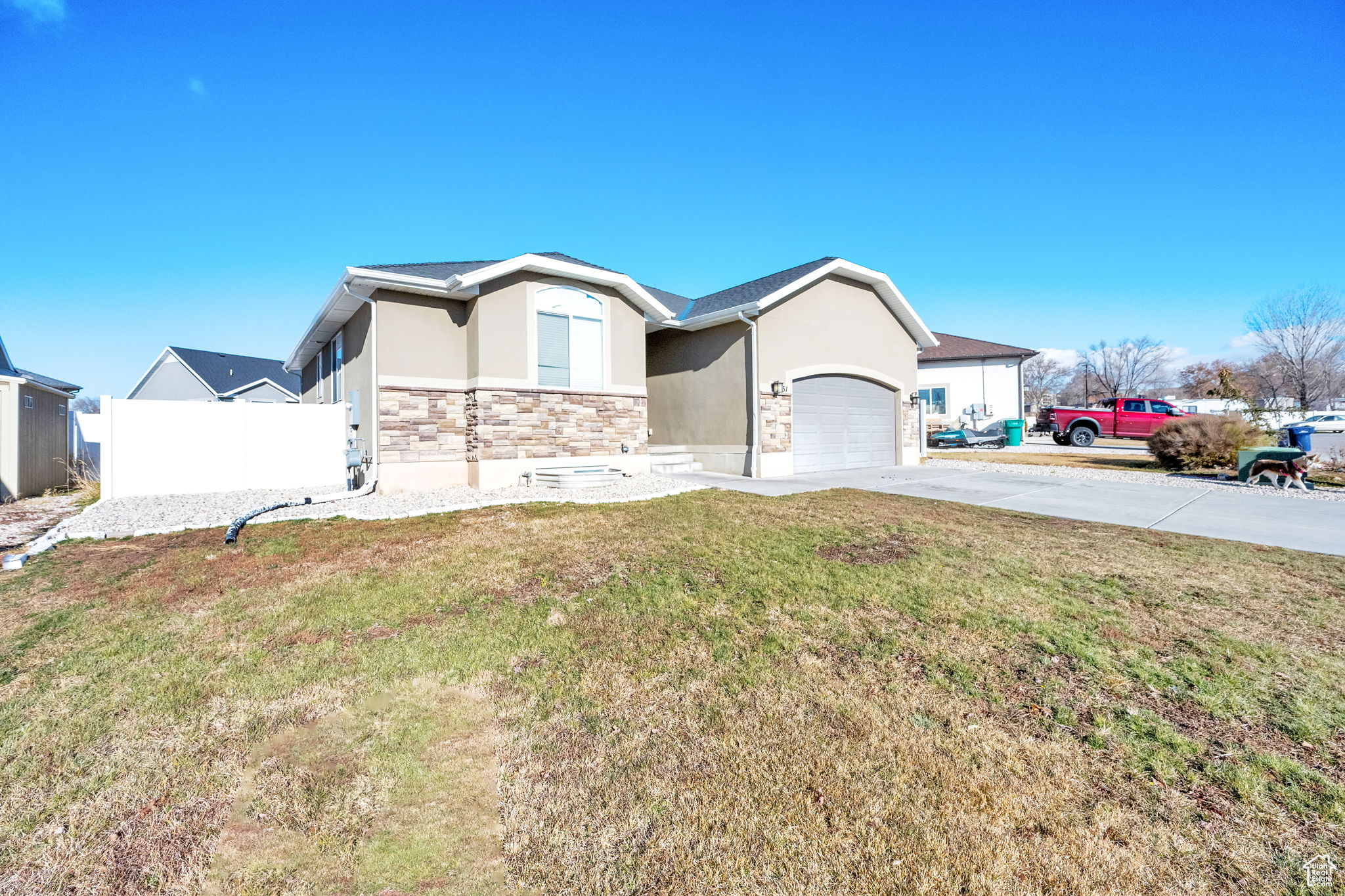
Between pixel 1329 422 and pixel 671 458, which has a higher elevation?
pixel 1329 422

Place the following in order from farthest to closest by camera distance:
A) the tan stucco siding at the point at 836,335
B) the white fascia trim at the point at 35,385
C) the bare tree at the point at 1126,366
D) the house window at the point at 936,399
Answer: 1. the bare tree at the point at 1126,366
2. the house window at the point at 936,399
3. the tan stucco siding at the point at 836,335
4. the white fascia trim at the point at 35,385

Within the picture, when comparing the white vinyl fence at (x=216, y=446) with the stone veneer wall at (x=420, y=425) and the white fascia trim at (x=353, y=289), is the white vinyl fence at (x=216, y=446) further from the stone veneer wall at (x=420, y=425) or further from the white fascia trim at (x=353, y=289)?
the stone veneer wall at (x=420, y=425)

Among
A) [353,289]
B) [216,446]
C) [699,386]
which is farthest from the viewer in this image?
[699,386]

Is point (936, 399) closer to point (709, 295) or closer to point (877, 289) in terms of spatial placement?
point (877, 289)

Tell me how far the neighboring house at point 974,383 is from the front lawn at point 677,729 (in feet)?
79.6

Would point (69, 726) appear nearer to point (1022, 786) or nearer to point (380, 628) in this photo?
point (380, 628)

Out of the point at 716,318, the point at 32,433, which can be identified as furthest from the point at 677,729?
the point at 32,433

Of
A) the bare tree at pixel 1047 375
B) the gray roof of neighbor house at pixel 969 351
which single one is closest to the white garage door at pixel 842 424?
the gray roof of neighbor house at pixel 969 351

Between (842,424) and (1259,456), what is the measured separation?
306 inches

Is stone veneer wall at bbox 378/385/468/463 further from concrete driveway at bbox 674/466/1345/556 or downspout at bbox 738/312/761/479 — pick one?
downspout at bbox 738/312/761/479

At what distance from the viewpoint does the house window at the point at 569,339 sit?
35.7ft

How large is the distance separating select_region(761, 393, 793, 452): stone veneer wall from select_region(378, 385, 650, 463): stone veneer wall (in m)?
3.47

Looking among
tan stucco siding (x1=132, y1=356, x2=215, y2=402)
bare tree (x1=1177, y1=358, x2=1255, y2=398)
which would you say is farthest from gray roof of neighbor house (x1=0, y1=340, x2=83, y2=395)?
bare tree (x1=1177, y1=358, x2=1255, y2=398)

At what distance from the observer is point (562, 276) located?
10.9m
